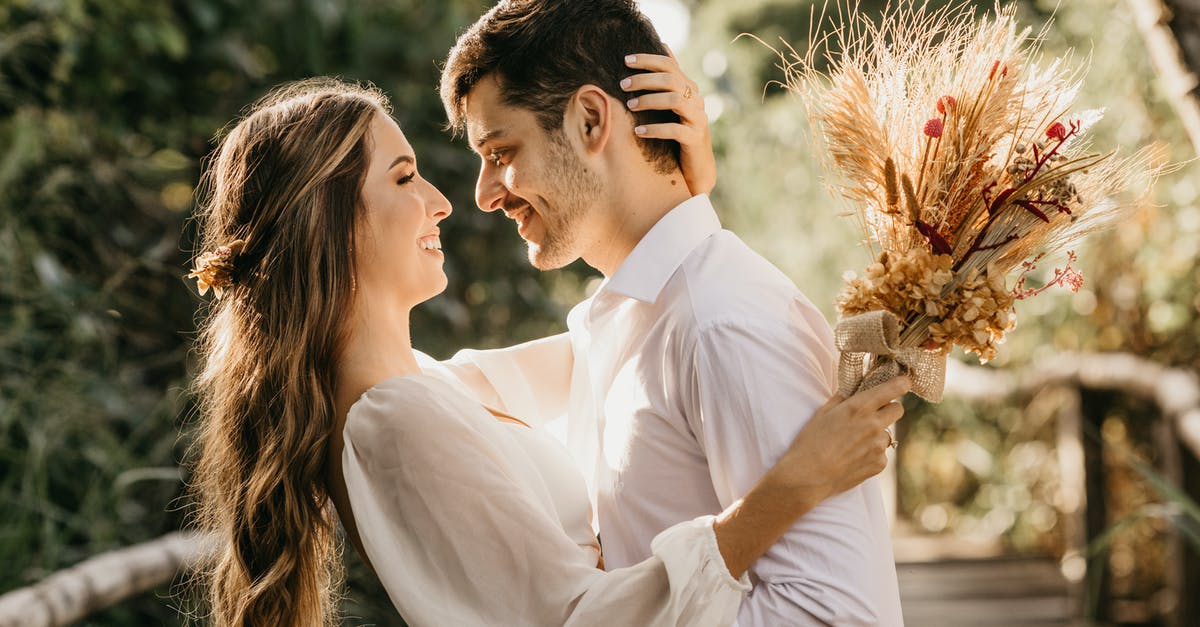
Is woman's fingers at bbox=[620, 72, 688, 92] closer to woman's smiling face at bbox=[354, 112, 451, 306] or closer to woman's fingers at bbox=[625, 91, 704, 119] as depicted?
woman's fingers at bbox=[625, 91, 704, 119]

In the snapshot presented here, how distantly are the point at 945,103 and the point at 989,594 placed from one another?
3713 mm

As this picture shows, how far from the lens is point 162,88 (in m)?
3.83

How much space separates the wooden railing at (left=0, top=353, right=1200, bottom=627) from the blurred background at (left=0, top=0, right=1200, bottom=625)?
17mm

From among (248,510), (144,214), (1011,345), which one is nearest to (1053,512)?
(1011,345)

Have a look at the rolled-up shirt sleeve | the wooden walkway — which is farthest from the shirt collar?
the wooden walkway

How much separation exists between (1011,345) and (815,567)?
4822 mm

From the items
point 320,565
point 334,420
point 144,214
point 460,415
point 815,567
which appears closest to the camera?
point 815,567

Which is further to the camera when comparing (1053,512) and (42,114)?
(1053,512)

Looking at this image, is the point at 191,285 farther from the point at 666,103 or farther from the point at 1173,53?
the point at 1173,53

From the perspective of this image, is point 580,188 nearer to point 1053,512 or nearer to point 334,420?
point 334,420

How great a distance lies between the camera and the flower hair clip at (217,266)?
2.11 meters

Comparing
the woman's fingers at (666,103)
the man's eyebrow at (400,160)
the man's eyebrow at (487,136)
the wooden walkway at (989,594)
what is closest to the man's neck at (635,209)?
the woman's fingers at (666,103)

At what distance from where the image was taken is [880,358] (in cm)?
166

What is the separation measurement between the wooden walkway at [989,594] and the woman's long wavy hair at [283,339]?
318cm
